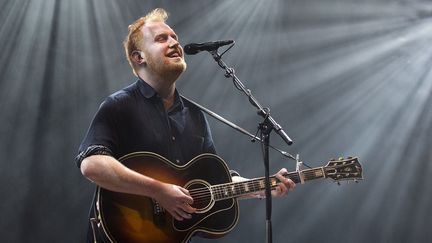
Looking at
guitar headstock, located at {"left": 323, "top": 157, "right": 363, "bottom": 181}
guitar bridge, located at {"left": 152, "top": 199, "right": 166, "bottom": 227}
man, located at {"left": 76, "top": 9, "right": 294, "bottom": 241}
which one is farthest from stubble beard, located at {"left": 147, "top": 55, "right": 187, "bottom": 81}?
guitar headstock, located at {"left": 323, "top": 157, "right": 363, "bottom": 181}

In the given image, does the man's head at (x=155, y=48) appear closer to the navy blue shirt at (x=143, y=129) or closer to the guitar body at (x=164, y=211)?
the navy blue shirt at (x=143, y=129)

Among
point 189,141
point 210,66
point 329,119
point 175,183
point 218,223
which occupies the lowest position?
point 218,223

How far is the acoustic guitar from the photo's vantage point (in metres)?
2.50

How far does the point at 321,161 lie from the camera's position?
581 cm

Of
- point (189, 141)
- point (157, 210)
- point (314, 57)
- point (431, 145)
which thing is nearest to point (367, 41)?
point (314, 57)

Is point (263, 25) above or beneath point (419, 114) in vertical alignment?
above

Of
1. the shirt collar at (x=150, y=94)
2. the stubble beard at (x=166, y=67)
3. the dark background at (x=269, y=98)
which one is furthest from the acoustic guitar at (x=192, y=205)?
the dark background at (x=269, y=98)

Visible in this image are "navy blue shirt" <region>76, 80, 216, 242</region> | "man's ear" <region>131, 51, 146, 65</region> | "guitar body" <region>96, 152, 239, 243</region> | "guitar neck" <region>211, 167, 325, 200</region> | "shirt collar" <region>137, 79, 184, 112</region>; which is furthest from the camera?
"man's ear" <region>131, 51, 146, 65</region>

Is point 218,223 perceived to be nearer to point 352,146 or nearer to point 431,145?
point 352,146

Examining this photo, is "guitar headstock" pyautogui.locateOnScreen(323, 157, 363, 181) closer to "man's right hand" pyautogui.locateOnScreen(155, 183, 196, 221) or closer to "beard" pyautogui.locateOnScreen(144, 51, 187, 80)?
"man's right hand" pyautogui.locateOnScreen(155, 183, 196, 221)

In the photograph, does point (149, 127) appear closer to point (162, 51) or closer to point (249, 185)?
point (162, 51)

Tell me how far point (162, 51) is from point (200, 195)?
98cm

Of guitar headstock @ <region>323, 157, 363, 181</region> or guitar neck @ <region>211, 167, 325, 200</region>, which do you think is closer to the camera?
guitar neck @ <region>211, 167, 325, 200</region>

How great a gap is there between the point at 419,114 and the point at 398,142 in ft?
1.56
